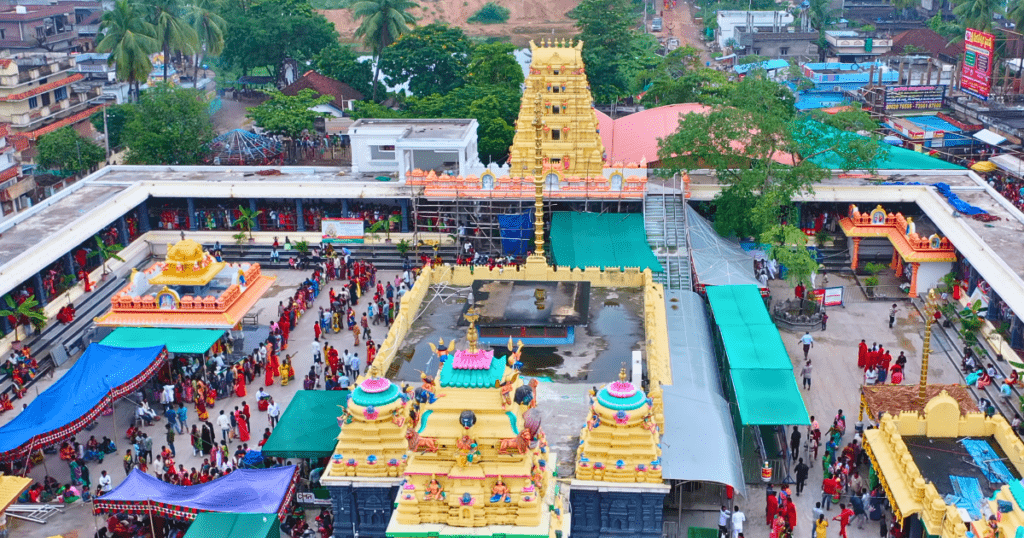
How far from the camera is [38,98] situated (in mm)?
61719

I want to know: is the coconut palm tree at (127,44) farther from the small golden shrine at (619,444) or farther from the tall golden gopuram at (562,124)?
the small golden shrine at (619,444)

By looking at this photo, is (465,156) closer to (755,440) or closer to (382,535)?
(755,440)

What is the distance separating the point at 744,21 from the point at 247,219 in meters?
58.2

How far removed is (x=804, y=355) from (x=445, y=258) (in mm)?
14910

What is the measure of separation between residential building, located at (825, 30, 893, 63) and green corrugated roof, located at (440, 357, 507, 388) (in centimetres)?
6748

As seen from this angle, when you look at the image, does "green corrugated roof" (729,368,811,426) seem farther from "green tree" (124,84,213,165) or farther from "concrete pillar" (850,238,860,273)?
"green tree" (124,84,213,165)

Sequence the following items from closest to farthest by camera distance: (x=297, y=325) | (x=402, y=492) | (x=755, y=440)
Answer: (x=402, y=492) → (x=755, y=440) → (x=297, y=325)

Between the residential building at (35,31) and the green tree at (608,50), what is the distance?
4028 cm

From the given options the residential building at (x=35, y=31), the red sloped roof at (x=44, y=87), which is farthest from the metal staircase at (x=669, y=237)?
the residential building at (x=35, y=31)

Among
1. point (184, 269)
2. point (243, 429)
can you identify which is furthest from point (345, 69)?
point (243, 429)

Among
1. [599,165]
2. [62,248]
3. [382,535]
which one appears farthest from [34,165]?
[382,535]

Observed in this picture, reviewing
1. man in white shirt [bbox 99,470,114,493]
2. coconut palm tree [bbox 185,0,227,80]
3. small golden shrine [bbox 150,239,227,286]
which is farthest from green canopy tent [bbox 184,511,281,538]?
coconut palm tree [bbox 185,0,227,80]

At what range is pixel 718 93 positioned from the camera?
56875mm

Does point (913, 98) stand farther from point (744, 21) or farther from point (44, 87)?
point (44, 87)
